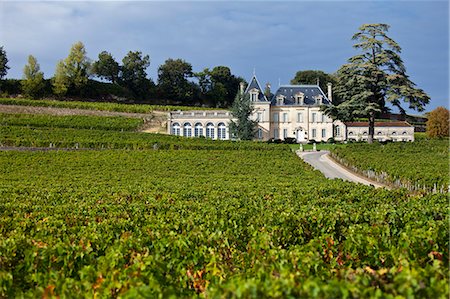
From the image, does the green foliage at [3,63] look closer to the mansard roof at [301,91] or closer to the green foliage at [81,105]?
the green foliage at [81,105]

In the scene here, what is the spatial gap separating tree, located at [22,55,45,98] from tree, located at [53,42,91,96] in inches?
82.5

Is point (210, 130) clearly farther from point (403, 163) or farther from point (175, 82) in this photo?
point (403, 163)

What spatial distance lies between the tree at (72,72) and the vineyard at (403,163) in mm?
45462

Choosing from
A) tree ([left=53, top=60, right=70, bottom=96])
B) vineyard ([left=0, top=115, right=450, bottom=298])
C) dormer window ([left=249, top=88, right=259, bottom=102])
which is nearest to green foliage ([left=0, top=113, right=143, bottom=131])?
tree ([left=53, top=60, right=70, bottom=96])

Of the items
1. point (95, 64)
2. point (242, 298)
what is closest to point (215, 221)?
point (242, 298)

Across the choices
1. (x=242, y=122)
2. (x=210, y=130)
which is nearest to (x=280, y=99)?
(x=210, y=130)

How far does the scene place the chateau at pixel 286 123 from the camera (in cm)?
6438

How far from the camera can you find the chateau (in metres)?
64.4

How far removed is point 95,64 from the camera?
83250 mm

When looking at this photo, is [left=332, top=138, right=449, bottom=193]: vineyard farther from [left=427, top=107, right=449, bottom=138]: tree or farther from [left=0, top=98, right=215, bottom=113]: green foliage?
[left=0, top=98, right=215, bottom=113]: green foliage

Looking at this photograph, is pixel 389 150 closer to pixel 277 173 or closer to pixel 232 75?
pixel 277 173

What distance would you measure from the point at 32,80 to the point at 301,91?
38884mm

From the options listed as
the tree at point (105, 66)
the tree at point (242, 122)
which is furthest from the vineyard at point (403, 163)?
the tree at point (105, 66)

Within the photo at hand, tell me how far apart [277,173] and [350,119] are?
824 inches
